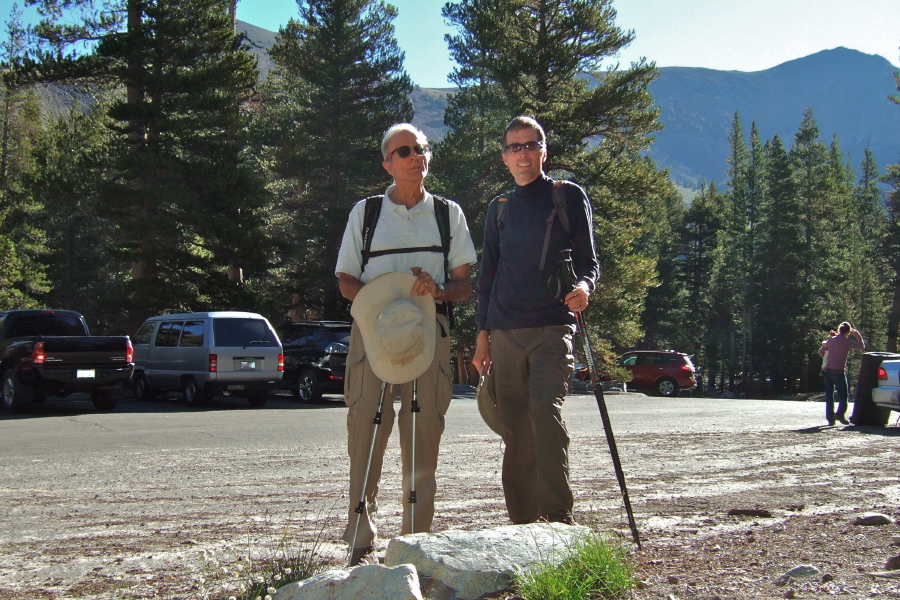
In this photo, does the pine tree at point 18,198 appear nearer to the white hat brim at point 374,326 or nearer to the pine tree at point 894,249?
the white hat brim at point 374,326

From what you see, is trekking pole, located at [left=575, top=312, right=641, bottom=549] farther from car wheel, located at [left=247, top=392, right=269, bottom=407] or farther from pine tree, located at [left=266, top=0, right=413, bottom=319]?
pine tree, located at [left=266, top=0, right=413, bottom=319]

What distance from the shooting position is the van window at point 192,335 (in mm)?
18344

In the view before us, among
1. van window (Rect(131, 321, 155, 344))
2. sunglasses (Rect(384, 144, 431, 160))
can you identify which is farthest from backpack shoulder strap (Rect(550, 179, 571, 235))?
van window (Rect(131, 321, 155, 344))

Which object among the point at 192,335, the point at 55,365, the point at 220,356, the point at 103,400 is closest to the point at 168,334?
the point at 192,335

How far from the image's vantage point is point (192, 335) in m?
18.6

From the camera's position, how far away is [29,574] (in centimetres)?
430

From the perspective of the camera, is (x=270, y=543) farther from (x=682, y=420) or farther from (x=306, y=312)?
(x=306, y=312)

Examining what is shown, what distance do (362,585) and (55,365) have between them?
554 inches

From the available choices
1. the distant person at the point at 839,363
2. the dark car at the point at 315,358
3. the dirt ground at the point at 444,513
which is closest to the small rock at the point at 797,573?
the dirt ground at the point at 444,513

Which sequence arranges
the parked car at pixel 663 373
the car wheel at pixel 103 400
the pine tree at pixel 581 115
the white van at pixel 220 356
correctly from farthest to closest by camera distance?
the parked car at pixel 663 373 < the pine tree at pixel 581 115 < the white van at pixel 220 356 < the car wheel at pixel 103 400

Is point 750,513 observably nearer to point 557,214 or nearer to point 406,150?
point 557,214

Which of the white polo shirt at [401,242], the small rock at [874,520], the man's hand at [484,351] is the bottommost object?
the small rock at [874,520]

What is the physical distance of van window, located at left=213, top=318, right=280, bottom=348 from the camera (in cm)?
1823

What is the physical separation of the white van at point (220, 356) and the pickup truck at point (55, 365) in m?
1.77
